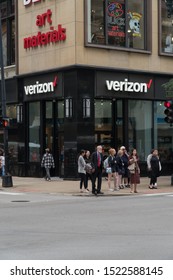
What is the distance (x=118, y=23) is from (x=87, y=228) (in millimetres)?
18800

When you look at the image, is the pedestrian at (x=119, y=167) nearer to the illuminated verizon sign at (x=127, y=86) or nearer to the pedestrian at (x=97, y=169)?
the pedestrian at (x=97, y=169)

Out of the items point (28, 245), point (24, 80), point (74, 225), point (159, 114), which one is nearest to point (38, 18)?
point (24, 80)

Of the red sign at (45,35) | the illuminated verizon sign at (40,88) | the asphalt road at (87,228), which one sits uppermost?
the red sign at (45,35)

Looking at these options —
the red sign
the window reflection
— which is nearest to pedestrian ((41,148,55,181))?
the red sign

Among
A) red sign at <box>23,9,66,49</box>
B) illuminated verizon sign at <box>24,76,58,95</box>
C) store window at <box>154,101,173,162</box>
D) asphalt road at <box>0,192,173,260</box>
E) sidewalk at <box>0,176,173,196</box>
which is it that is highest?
red sign at <box>23,9,66,49</box>

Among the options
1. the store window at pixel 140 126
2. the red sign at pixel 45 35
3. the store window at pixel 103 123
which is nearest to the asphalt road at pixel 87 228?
the store window at pixel 103 123

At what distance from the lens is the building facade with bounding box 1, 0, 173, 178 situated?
2705cm

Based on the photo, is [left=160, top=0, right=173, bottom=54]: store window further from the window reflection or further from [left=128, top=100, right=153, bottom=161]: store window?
[left=128, top=100, right=153, bottom=161]: store window

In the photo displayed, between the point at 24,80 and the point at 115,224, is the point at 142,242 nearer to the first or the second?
the point at 115,224

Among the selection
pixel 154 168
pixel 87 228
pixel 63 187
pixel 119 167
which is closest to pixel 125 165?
pixel 119 167

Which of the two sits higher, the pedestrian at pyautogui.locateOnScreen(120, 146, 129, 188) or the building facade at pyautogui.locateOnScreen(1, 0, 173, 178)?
the building facade at pyautogui.locateOnScreen(1, 0, 173, 178)

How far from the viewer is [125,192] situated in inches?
848

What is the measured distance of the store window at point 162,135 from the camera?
30438mm

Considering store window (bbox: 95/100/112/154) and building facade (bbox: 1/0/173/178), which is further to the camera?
store window (bbox: 95/100/112/154)
